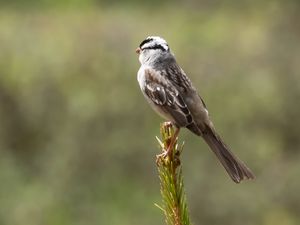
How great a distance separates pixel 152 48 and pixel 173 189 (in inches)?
87.7

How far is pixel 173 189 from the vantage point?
12.1ft

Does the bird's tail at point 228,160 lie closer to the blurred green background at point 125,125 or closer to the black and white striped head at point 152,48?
the black and white striped head at point 152,48

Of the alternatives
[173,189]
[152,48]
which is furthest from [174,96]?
[173,189]

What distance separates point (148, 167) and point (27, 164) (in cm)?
161

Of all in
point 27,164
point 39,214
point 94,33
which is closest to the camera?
point 39,214

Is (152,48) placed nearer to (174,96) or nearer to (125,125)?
(174,96)

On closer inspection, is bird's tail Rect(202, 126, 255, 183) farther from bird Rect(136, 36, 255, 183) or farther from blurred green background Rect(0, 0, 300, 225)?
blurred green background Rect(0, 0, 300, 225)

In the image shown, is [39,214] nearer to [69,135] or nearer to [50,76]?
[69,135]

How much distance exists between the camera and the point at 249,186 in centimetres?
1052

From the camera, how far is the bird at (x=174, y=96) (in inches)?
206

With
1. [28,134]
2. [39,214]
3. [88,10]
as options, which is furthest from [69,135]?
[88,10]

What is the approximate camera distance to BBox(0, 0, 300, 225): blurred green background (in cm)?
1048

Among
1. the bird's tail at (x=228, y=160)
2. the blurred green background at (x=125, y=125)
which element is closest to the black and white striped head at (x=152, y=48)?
the bird's tail at (x=228, y=160)

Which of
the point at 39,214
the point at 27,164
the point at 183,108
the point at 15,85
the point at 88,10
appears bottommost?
the point at 183,108
